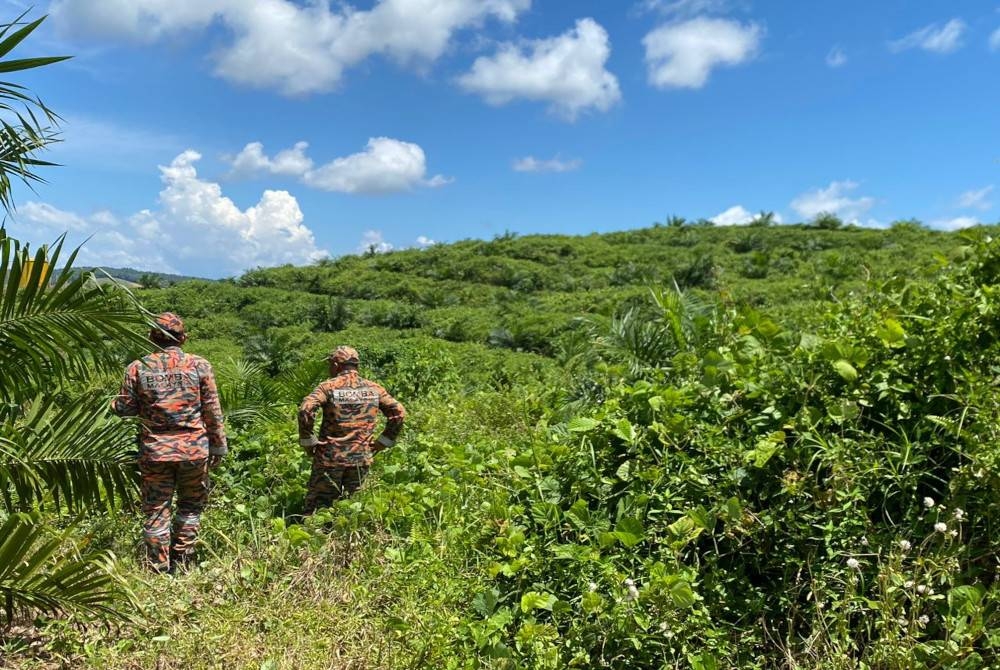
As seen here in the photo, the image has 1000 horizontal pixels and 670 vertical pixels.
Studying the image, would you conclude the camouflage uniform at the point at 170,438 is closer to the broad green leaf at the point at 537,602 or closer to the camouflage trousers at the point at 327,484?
the camouflage trousers at the point at 327,484

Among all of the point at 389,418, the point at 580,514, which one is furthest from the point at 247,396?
the point at 580,514

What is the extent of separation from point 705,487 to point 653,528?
309 millimetres

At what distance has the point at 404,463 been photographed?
6.43 metres

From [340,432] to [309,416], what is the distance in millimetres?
282

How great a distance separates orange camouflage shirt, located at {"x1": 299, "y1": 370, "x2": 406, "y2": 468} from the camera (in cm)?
604

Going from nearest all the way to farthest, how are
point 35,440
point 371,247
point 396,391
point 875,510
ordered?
1. point 875,510
2. point 35,440
3. point 396,391
4. point 371,247

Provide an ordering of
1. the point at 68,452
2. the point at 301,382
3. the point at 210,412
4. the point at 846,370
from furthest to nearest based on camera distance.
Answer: the point at 301,382 → the point at 210,412 → the point at 68,452 → the point at 846,370

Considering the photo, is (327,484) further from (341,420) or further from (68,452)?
(68,452)

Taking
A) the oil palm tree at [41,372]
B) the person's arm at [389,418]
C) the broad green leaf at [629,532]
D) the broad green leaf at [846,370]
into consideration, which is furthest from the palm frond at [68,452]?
the broad green leaf at [846,370]

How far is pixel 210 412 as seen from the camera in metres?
5.48

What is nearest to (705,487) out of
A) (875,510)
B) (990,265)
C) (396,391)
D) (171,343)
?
(875,510)

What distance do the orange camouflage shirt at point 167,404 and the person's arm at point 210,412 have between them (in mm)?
19

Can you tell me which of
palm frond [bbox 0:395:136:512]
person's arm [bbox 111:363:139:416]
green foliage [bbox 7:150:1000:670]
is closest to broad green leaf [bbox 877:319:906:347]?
green foliage [bbox 7:150:1000:670]

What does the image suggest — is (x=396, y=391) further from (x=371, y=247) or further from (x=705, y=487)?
(x=371, y=247)
